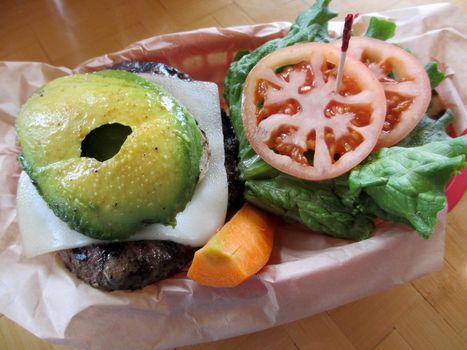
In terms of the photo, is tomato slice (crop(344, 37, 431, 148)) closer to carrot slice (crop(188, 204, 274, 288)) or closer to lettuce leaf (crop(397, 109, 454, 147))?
lettuce leaf (crop(397, 109, 454, 147))

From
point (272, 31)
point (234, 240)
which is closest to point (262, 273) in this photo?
point (234, 240)

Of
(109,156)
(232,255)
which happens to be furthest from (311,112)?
(109,156)

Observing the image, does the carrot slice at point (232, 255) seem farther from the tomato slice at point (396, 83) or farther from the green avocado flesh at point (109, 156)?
the tomato slice at point (396, 83)

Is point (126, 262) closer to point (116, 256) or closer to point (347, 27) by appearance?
point (116, 256)

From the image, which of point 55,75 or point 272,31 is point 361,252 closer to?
point 272,31

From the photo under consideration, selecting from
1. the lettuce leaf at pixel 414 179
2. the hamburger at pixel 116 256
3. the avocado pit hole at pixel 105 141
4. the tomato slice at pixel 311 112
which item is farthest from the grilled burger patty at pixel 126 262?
the lettuce leaf at pixel 414 179
